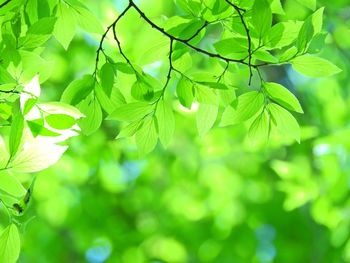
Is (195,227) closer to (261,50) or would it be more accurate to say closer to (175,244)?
(175,244)

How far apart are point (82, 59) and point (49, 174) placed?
34.5 inches

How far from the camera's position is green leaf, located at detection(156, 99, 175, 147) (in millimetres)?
1191

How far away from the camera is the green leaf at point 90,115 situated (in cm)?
120

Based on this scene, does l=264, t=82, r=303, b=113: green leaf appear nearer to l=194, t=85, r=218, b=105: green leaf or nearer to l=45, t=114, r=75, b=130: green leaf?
l=194, t=85, r=218, b=105: green leaf

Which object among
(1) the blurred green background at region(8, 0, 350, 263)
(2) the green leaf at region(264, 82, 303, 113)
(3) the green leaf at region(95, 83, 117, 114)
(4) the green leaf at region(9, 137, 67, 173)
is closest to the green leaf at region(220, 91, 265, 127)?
(2) the green leaf at region(264, 82, 303, 113)

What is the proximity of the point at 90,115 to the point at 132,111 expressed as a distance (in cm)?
10

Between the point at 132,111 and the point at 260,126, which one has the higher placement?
the point at 132,111

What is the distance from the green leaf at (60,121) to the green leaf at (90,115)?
0.17 meters

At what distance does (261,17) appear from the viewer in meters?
1.06

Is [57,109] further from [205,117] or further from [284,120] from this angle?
[284,120]

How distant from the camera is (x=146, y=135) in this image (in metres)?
1.20

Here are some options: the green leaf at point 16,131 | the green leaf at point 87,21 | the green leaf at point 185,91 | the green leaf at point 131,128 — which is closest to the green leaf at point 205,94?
the green leaf at point 185,91

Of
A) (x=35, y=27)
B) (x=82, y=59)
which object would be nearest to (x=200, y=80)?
(x=35, y=27)

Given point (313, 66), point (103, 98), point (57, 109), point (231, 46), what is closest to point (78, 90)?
point (103, 98)
